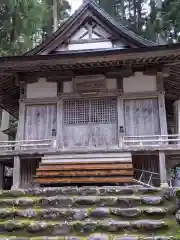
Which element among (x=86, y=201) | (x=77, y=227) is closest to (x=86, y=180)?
(x=86, y=201)

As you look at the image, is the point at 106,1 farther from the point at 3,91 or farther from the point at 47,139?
the point at 47,139

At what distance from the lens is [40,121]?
37.3 ft

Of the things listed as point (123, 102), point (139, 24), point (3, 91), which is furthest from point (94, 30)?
point (139, 24)

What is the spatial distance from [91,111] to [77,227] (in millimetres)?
7885

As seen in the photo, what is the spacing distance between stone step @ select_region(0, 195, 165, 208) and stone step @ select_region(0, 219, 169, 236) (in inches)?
12.5

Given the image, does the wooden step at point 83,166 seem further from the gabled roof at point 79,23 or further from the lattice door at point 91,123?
the gabled roof at point 79,23

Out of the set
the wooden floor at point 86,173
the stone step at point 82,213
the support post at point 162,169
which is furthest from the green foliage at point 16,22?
the stone step at point 82,213

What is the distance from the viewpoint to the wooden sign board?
11.1 m

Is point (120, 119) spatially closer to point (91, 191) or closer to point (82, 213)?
point (91, 191)

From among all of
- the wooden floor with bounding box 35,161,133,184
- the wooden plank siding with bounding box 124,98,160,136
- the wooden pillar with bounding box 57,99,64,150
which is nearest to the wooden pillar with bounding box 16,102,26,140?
the wooden pillar with bounding box 57,99,64,150

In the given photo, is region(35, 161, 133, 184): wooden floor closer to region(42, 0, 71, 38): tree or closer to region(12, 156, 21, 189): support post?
region(12, 156, 21, 189): support post

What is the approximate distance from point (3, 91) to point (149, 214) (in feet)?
34.8

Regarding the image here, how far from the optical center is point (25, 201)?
12.7ft

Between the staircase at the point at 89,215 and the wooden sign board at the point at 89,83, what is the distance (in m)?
7.39
